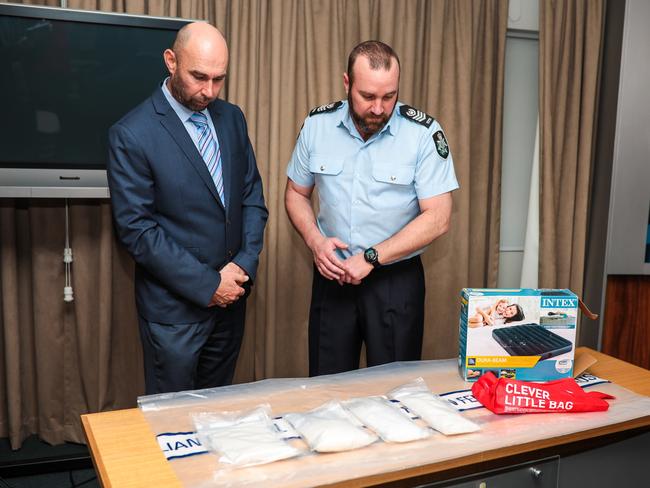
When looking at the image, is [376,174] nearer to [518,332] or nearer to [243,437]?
[518,332]

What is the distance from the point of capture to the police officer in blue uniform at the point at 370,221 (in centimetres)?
217

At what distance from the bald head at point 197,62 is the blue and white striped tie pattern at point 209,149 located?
95mm

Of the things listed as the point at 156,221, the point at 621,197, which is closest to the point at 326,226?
the point at 156,221

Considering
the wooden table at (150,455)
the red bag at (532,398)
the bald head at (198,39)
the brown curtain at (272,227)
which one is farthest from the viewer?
the brown curtain at (272,227)

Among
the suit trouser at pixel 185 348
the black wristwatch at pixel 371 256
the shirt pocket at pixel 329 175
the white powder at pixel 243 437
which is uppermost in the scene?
the shirt pocket at pixel 329 175

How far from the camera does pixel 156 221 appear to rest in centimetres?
205

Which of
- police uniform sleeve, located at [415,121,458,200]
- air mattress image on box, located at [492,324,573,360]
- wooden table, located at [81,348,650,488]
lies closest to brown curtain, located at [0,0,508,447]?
police uniform sleeve, located at [415,121,458,200]

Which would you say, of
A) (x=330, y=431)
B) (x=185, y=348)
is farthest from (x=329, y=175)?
(x=330, y=431)

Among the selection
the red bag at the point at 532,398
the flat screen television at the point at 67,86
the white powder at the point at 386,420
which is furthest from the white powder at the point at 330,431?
the flat screen television at the point at 67,86

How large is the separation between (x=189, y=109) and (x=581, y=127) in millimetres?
2172

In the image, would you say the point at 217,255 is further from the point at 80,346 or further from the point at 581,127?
the point at 581,127

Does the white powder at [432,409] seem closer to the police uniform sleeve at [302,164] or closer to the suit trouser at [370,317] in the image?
the suit trouser at [370,317]

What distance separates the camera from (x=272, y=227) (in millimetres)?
2996

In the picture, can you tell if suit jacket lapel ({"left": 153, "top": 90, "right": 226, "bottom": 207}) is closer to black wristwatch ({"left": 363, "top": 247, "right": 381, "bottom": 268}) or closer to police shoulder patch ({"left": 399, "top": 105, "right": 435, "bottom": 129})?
black wristwatch ({"left": 363, "top": 247, "right": 381, "bottom": 268})
